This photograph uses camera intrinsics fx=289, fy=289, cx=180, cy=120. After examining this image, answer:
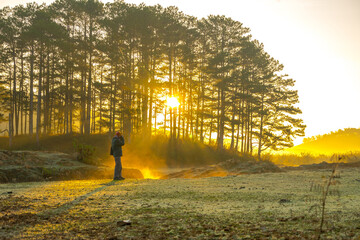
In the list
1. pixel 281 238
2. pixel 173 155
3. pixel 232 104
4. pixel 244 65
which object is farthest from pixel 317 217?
pixel 244 65

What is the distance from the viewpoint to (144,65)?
115ft

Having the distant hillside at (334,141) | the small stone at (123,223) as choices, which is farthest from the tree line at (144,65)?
the small stone at (123,223)

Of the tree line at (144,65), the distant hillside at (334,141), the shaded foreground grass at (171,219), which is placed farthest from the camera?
the distant hillside at (334,141)

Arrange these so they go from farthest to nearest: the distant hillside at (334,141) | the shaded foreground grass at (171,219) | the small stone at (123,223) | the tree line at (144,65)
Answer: the distant hillside at (334,141)
the tree line at (144,65)
the small stone at (123,223)
the shaded foreground grass at (171,219)

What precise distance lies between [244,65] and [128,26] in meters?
18.4

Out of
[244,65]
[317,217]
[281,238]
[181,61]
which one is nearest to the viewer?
[281,238]

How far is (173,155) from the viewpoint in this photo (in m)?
31.5

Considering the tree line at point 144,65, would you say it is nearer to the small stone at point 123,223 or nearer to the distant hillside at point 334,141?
the distant hillside at point 334,141

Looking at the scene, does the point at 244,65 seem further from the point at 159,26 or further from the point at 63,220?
→ the point at 63,220

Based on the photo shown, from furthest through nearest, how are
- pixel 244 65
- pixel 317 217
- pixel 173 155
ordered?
pixel 244 65
pixel 173 155
pixel 317 217

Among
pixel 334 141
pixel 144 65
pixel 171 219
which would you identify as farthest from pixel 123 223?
pixel 334 141

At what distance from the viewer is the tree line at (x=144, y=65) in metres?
34.9

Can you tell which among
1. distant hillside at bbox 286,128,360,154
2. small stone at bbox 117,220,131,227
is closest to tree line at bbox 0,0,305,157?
distant hillside at bbox 286,128,360,154

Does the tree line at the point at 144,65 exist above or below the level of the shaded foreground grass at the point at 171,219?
above
